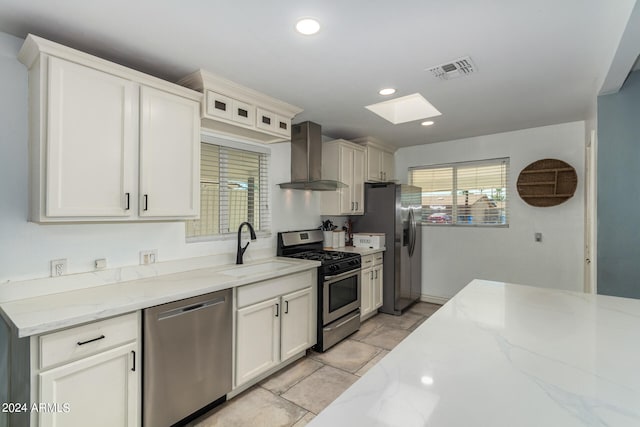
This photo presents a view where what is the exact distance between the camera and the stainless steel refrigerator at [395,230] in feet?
13.7

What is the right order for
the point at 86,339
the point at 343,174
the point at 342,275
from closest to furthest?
the point at 86,339
the point at 342,275
the point at 343,174

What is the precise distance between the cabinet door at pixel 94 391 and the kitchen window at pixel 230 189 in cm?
114

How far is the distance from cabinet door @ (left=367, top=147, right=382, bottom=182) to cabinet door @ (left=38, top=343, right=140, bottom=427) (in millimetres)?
3433

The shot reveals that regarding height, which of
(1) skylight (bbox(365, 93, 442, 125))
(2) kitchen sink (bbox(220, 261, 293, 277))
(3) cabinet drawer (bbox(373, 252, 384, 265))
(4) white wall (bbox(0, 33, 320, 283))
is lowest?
(3) cabinet drawer (bbox(373, 252, 384, 265))

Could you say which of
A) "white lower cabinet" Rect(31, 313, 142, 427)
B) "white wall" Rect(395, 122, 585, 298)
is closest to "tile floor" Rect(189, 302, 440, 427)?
"white lower cabinet" Rect(31, 313, 142, 427)

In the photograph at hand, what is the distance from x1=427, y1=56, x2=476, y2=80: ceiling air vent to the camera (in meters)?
2.18

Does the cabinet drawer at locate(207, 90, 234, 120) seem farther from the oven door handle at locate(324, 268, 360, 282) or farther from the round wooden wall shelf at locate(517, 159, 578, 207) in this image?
the round wooden wall shelf at locate(517, 159, 578, 207)

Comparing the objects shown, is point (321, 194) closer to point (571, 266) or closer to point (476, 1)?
point (476, 1)

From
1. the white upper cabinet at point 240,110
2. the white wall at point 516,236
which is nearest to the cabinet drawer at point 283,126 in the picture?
the white upper cabinet at point 240,110

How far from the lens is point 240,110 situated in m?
2.58

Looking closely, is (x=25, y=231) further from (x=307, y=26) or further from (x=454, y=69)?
(x=454, y=69)

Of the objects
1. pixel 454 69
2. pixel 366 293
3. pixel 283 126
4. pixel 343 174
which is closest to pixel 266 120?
pixel 283 126

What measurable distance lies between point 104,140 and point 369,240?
3.15 meters

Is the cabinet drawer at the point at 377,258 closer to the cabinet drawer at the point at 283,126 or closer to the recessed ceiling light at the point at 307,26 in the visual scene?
the cabinet drawer at the point at 283,126
